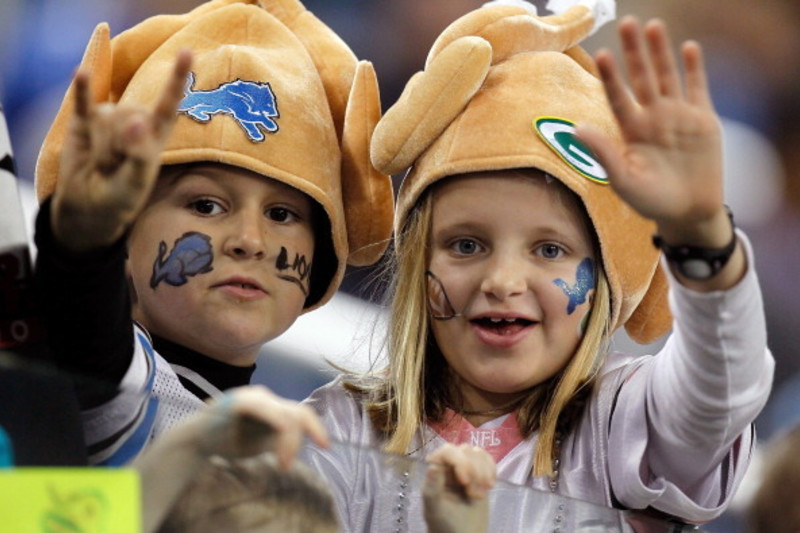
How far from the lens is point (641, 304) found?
125 cm

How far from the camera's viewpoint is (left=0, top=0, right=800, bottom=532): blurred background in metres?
2.31

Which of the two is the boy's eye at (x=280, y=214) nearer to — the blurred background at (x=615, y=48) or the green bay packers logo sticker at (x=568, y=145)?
the green bay packers logo sticker at (x=568, y=145)

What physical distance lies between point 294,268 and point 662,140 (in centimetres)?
48

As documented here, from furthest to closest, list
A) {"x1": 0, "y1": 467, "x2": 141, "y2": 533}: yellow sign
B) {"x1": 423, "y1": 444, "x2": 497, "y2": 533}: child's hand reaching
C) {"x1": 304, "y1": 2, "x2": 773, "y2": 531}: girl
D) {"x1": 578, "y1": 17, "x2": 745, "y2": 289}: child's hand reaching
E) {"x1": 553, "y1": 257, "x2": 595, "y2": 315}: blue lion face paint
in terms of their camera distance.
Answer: {"x1": 553, "y1": 257, "x2": 595, "y2": 315}: blue lion face paint → {"x1": 304, "y1": 2, "x2": 773, "y2": 531}: girl → {"x1": 578, "y1": 17, "x2": 745, "y2": 289}: child's hand reaching → {"x1": 423, "y1": 444, "x2": 497, "y2": 533}: child's hand reaching → {"x1": 0, "y1": 467, "x2": 141, "y2": 533}: yellow sign

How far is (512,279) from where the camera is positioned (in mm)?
1094

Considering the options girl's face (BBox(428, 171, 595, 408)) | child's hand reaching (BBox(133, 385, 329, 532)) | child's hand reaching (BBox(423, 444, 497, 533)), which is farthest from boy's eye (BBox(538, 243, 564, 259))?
child's hand reaching (BBox(133, 385, 329, 532))

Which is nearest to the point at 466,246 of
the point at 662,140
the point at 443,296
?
the point at 443,296

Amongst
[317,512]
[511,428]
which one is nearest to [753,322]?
[511,428]

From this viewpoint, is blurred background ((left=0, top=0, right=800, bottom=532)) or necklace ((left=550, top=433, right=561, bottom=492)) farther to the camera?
blurred background ((left=0, top=0, right=800, bottom=532))

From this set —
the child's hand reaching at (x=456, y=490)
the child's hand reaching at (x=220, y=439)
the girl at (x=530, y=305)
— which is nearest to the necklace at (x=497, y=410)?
the girl at (x=530, y=305)

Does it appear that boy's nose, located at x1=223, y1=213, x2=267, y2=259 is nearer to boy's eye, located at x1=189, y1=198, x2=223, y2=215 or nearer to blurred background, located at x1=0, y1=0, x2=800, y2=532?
boy's eye, located at x1=189, y1=198, x2=223, y2=215

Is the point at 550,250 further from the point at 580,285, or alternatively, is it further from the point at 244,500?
the point at 244,500

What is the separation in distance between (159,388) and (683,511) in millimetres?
451

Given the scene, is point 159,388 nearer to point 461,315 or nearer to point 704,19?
point 461,315
